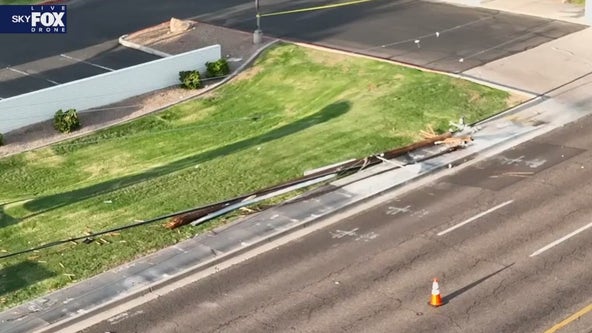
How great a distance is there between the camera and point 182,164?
3362 cm

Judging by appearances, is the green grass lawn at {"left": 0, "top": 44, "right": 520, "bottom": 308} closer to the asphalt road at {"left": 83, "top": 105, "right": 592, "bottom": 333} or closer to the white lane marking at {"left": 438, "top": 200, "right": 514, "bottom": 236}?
the asphalt road at {"left": 83, "top": 105, "right": 592, "bottom": 333}

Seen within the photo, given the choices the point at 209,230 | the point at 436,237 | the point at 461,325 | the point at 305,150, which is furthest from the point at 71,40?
the point at 461,325

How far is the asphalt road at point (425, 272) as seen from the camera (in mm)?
22594

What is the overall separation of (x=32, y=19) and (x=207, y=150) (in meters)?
18.0

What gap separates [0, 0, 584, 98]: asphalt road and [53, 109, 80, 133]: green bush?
431 cm

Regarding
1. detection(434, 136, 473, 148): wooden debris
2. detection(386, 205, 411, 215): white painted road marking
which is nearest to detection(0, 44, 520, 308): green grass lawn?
detection(434, 136, 473, 148): wooden debris

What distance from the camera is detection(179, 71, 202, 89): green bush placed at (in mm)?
42000

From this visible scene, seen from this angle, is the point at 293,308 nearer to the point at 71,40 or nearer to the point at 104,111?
the point at 104,111

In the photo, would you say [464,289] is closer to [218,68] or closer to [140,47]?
[218,68]

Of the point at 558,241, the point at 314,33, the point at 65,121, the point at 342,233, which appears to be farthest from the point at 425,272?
the point at 314,33

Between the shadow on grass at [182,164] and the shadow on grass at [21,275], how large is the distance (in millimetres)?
4295

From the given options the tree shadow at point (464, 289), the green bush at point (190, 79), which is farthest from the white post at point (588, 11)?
Answer: the tree shadow at point (464, 289)

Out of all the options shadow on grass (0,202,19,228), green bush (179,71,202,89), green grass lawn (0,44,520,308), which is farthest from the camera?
green bush (179,71,202,89)

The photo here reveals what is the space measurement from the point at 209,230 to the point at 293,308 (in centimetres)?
519
